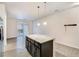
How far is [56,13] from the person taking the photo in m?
2.34

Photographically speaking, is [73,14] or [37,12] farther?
[73,14]

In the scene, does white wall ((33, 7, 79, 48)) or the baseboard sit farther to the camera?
white wall ((33, 7, 79, 48))

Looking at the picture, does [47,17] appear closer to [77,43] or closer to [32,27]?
[32,27]

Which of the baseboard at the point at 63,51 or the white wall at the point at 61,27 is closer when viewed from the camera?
the baseboard at the point at 63,51

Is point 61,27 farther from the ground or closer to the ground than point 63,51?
farther from the ground

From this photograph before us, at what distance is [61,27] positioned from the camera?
10.5 feet

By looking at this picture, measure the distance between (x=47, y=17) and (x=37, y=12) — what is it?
1.87 ft

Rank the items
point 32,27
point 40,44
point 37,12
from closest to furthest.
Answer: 1. point 40,44
2. point 32,27
3. point 37,12

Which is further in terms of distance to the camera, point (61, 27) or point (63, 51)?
point (61, 27)

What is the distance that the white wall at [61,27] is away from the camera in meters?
2.39

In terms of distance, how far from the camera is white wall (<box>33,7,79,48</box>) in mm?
2389

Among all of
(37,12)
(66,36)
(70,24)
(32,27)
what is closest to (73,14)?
(70,24)

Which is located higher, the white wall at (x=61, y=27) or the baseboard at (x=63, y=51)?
the white wall at (x=61, y=27)

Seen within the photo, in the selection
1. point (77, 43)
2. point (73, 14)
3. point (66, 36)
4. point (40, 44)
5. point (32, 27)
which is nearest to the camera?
point (40, 44)
